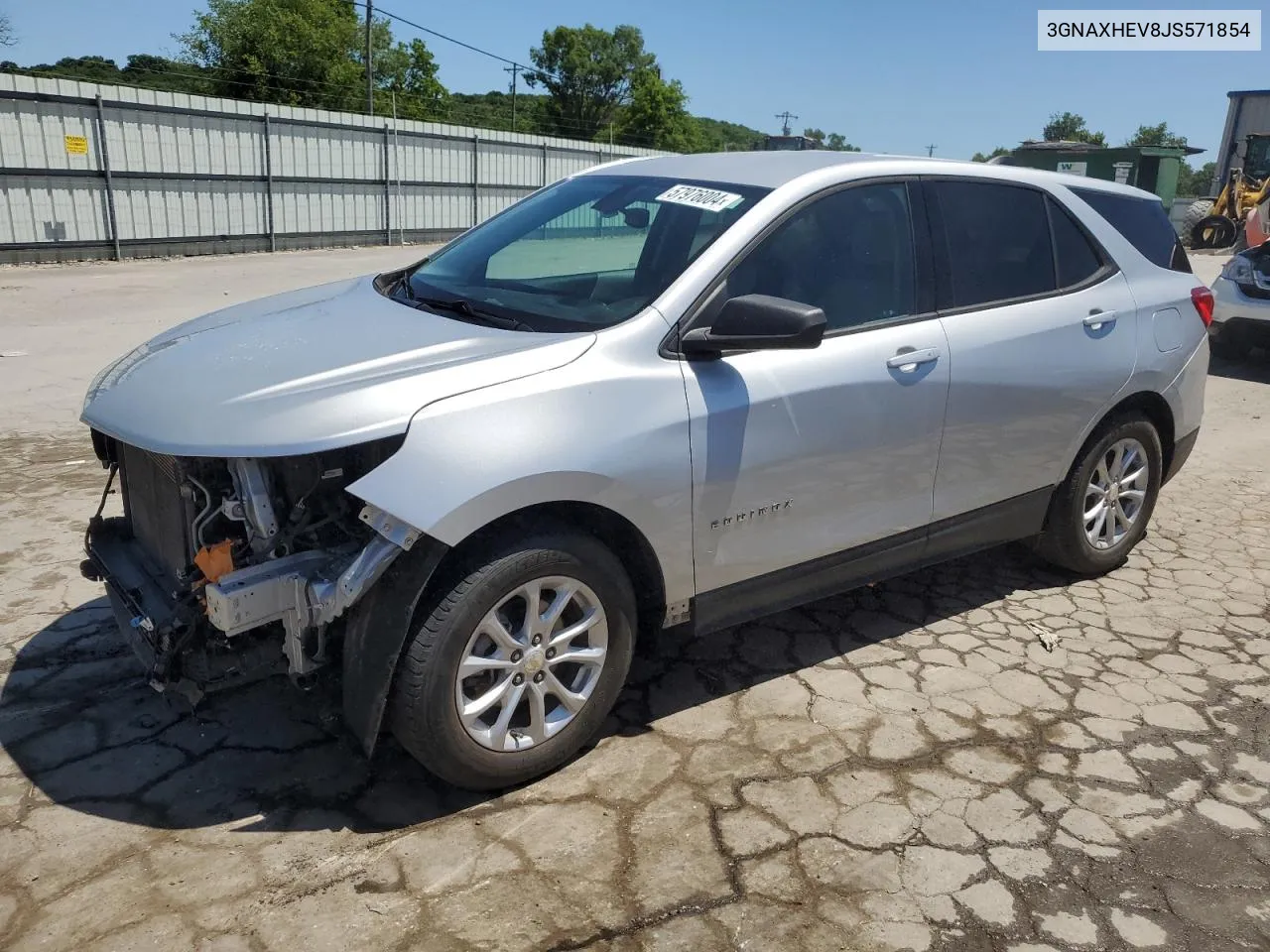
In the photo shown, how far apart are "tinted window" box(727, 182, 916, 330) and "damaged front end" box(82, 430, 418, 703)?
4.53ft

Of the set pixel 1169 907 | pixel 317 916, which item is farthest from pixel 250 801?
pixel 1169 907

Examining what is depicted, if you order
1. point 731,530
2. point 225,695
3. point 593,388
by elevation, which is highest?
point 593,388

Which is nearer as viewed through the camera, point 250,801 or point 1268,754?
point 250,801

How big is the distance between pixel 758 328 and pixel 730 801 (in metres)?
1.42

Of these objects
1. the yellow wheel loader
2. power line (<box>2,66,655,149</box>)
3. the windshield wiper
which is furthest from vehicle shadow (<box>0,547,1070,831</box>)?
power line (<box>2,66,655,149</box>)

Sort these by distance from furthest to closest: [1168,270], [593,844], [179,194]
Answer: [179,194] < [1168,270] < [593,844]

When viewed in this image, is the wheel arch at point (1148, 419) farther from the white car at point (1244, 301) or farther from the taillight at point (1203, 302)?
the white car at point (1244, 301)

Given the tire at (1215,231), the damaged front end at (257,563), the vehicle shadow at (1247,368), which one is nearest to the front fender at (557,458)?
the damaged front end at (257,563)

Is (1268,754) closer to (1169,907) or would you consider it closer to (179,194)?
(1169,907)

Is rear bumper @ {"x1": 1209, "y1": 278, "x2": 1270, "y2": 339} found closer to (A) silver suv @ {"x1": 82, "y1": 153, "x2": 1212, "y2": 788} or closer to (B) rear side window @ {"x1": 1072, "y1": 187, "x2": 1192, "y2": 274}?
(B) rear side window @ {"x1": 1072, "y1": 187, "x2": 1192, "y2": 274}

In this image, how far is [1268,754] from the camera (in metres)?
3.36

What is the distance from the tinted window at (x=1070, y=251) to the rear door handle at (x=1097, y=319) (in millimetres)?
159

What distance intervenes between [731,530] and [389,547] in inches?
44.4

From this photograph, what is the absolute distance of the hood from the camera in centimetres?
262
